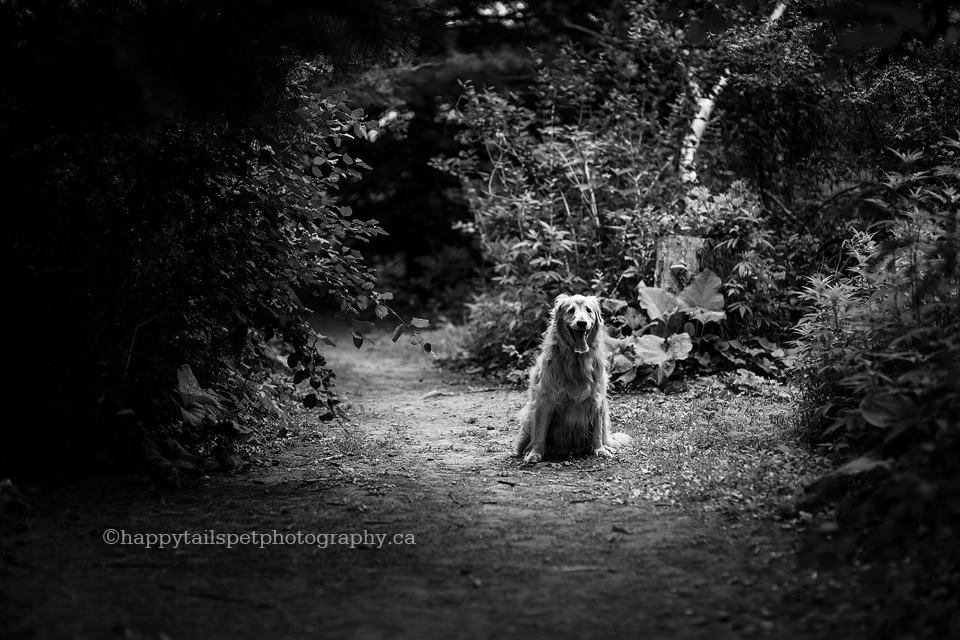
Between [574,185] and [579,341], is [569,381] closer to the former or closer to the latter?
[579,341]

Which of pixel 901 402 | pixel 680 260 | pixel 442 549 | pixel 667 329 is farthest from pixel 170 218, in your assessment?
pixel 680 260

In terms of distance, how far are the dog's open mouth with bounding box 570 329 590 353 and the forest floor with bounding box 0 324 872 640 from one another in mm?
928

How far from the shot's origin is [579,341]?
6.79 meters

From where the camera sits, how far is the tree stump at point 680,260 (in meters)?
10.2

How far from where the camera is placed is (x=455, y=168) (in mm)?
13180

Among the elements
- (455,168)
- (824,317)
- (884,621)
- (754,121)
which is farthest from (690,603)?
(455,168)

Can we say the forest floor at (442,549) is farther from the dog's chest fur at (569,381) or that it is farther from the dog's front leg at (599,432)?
the dog's chest fur at (569,381)

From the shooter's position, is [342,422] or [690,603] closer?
[690,603]

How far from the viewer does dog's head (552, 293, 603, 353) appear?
6.71 metres

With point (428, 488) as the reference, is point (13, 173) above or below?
above

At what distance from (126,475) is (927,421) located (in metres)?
5.17

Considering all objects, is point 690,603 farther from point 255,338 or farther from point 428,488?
point 255,338

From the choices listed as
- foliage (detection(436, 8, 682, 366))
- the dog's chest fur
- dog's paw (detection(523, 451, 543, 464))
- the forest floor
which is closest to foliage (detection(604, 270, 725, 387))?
foliage (detection(436, 8, 682, 366))

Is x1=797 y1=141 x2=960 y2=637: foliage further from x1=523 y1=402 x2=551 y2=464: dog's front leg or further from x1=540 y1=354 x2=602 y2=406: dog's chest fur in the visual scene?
x1=523 y1=402 x2=551 y2=464: dog's front leg
